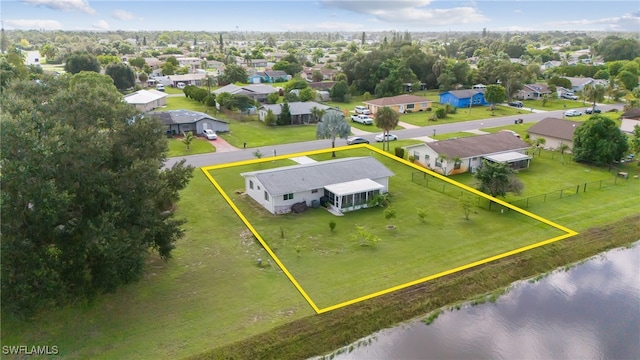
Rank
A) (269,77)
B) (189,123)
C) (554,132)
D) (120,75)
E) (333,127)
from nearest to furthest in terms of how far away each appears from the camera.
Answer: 1. (333,127)
2. (554,132)
3. (189,123)
4. (120,75)
5. (269,77)

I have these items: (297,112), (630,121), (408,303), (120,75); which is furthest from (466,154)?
(120,75)

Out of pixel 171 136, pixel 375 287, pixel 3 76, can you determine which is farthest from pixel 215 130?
pixel 375 287

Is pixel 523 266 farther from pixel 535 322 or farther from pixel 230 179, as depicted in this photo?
pixel 230 179

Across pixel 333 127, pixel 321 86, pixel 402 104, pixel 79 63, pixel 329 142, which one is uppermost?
pixel 79 63

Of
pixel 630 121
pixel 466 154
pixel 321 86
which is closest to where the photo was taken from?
pixel 466 154
